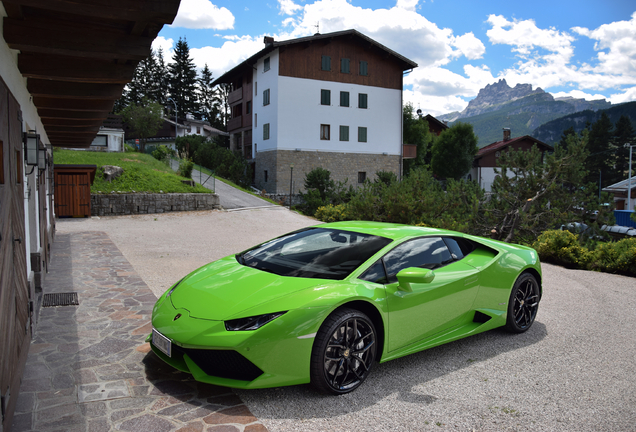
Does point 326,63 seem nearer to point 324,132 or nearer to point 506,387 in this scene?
point 324,132

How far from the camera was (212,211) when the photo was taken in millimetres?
22797

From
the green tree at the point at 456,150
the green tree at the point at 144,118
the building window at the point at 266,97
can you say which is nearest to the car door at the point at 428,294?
the building window at the point at 266,97

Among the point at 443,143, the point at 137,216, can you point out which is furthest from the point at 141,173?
the point at 443,143

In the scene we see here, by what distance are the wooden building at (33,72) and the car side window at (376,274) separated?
Result: 2.59 metres

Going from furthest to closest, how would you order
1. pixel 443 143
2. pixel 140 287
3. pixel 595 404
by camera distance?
pixel 443 143
pixel 140 287
pixel 595 404

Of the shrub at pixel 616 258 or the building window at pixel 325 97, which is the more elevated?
the building window at pixel 325 97

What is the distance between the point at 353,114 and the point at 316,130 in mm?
3612

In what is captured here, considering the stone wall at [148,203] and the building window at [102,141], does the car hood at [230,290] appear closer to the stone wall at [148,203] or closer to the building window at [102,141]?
the stone wall at [148,203]

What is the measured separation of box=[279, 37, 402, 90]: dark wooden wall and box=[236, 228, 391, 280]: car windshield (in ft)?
102

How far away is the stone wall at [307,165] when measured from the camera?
3422 centimetres

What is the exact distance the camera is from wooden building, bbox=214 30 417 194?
3406 centimetres

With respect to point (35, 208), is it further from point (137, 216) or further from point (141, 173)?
point (141, 173)

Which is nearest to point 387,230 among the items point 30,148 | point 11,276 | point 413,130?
point 11,276

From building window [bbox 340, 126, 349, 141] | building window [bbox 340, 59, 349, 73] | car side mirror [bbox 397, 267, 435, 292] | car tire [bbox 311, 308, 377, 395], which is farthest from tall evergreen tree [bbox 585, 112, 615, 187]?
car tire [bbox 311, 308, 377, 395]
